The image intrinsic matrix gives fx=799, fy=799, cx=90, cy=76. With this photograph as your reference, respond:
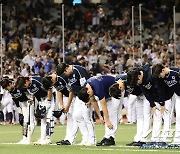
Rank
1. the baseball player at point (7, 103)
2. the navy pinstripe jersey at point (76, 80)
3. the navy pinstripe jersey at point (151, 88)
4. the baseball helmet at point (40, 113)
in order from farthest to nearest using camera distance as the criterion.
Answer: the baseball player at point (7, 103), the baseball helmet at point (40, 113), the navy pinstripe jersey at point (76, 80), the navy pinstripe jersey at point (151, 88)

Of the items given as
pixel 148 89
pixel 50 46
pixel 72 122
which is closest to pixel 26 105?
pixel 72 122

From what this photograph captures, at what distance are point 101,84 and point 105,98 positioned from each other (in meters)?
0.75

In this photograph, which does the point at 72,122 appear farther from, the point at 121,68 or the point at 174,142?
the point at 121,68

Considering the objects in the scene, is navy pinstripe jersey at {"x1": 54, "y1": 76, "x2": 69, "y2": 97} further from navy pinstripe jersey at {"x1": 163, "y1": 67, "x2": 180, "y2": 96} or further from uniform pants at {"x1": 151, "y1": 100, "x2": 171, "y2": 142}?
navy pinstripe jersey at {"x1": 163, "y1": 67, "x2": 180, "y2": 96}

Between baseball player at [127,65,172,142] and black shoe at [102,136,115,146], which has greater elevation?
baseball player at [127,65,172,142]

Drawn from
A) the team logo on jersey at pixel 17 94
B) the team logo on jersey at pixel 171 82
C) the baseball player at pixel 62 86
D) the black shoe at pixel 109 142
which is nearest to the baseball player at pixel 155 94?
the team logo on jersey at pixel 171 82

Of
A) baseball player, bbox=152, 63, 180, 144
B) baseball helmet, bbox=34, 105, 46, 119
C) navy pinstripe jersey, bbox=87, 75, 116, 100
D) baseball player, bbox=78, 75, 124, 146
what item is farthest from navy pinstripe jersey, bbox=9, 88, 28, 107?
baseball player, bbox=152, 63, 180, 144

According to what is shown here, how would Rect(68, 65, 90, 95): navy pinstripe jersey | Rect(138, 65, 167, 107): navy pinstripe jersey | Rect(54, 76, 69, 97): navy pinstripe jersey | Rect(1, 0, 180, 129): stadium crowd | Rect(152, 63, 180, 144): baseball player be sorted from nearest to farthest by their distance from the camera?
Rect(152, 63, 180, 144): baseball player → Rect(138, 65, 167, 107): navy pinstripe jersey → Rect(68, 65, 90, 95): navy pinstripe jersey → Rect(54, 76, 69, 97): navy pinstripe jersey → Rect(1, 0, 180, 129): stadium crowd

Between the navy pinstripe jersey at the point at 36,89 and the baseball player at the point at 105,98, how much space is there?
1912mm

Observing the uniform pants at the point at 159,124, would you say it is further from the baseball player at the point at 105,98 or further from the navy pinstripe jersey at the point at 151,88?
the baseball player at the point at 105,98

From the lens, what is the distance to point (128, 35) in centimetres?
3831

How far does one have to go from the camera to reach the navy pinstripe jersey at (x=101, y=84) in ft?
60.6

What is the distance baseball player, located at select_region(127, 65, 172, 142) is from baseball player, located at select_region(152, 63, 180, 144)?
0.18 metres

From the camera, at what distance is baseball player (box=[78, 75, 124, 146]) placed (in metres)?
18.4
